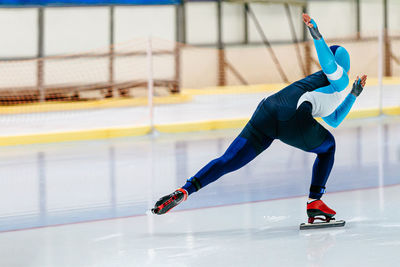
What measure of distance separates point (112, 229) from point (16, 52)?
38.4ft

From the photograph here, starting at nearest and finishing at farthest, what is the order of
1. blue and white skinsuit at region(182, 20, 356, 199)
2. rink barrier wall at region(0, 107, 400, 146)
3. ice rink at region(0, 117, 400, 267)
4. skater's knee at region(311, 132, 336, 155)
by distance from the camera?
ice rink at region(0, 117, 400, 267)
blue and white skinsuit at region(182, 20, 356, 199)
skater's knee at region(311, 132, 336, 155)
rink barrier wall at region(0, 107, 400, 146)

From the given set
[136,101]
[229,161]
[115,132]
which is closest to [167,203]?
[229,161]

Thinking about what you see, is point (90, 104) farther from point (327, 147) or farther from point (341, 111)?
point (327, 147)

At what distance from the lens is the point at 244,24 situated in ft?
71.7

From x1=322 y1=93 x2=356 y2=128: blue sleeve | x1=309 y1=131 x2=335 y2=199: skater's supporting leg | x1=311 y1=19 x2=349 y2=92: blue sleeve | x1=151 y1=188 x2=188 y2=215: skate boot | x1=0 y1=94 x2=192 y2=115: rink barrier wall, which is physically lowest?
x1=151 y1=188 x2=188 y2=215: skate boot

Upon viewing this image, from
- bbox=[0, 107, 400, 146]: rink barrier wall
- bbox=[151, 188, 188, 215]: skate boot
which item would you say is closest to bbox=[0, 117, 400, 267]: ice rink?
bbox=[151, 188, 188, 215]: skate boot

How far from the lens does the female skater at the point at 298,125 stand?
5.78m

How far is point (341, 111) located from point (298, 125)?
0.51 metres

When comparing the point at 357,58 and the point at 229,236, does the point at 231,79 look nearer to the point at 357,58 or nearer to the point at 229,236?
the point at 357,58

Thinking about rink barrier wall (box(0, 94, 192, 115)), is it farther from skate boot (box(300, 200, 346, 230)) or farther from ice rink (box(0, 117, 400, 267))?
skate boot (box(300, 200, 346, 230))

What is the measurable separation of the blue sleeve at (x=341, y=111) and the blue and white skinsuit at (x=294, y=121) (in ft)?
0.40

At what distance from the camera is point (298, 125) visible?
581 cm

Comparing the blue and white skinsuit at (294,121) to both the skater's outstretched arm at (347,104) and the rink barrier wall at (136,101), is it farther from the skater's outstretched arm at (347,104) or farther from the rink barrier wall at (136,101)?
the rink barrier wall at (136,101)

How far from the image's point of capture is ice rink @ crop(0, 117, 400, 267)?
5289 mm
